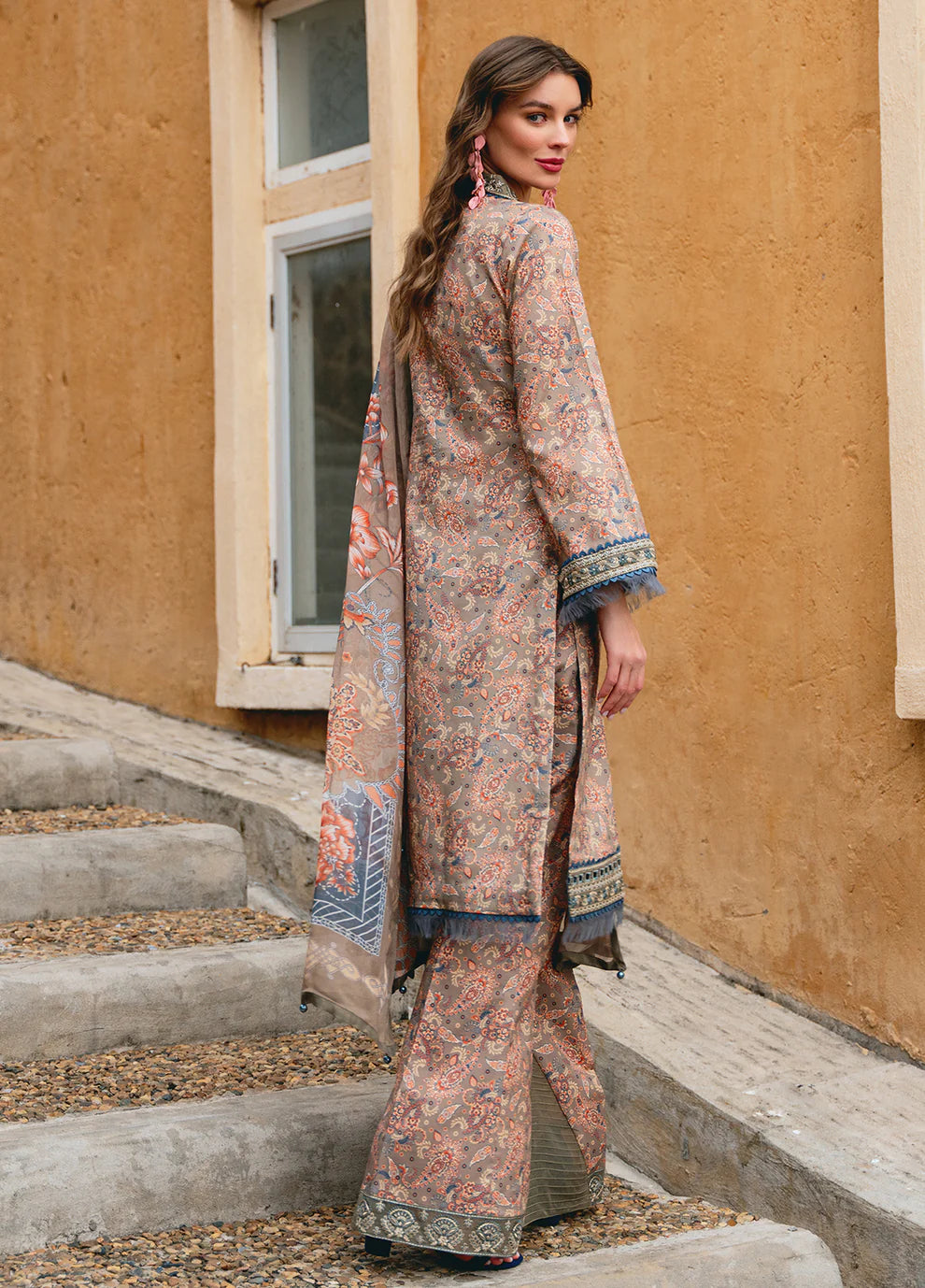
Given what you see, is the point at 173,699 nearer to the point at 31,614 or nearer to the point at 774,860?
the point at 31,614

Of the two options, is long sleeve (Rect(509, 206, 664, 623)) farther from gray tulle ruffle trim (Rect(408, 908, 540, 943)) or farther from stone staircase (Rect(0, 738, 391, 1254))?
Answer: stone staircase (Rect(0, 738, 391, 1254))

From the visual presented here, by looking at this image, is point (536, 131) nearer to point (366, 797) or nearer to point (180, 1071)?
point (366, 797)

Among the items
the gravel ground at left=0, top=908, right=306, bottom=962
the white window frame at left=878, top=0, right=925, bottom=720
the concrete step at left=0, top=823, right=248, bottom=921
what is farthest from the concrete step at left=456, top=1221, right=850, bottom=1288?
the concrete step at left=0, top=823, right=248, bottom=921

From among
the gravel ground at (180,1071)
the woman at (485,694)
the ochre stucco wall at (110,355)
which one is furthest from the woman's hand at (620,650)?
the ochre stucco wall at (110,355)

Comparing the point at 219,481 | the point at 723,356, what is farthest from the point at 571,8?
the point at 219,481

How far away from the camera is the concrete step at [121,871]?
3.66 meters

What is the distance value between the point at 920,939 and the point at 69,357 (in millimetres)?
3853

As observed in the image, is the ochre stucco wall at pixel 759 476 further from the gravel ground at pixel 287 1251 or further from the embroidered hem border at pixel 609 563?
the embroidered hem border at pixel 609 563

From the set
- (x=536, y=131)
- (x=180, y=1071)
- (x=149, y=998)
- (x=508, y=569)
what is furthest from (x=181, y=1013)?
(x=536, y=131)

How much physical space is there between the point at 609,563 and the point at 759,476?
132 centimetres

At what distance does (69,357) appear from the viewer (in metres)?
5.72

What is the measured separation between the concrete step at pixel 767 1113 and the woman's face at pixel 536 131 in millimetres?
1706

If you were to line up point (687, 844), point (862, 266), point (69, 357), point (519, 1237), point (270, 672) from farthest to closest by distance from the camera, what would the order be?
point (69, 357) < point (270, 672) < point (687, 844) < point (862, 266) < point (519, 1237)

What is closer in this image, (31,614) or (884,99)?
(884,99)
